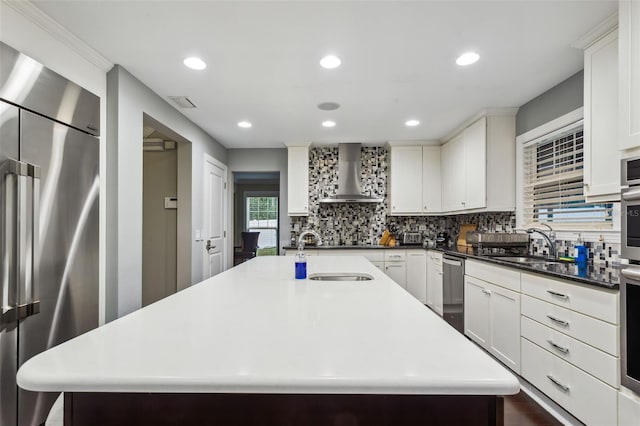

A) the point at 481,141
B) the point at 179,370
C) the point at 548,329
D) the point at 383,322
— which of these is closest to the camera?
the point at 179,370

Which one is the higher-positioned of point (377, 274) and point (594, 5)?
point (594, 5)

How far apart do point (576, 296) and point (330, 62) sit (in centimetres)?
215

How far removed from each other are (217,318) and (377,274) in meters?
1.22

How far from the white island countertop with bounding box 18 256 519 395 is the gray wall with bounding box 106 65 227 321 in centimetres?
152

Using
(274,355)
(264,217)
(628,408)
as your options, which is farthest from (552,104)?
(264,217)

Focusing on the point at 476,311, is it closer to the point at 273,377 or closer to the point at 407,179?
the point at 407,179

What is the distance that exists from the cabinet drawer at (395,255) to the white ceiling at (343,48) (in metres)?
1.91

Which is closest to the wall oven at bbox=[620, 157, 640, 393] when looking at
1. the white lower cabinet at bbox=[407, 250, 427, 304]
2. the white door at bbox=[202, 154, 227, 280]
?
the white lower cabinet at bbox=[407, 250, 427, 304]

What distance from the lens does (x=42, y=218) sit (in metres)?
1.82

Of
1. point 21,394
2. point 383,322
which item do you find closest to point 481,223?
point 383,322

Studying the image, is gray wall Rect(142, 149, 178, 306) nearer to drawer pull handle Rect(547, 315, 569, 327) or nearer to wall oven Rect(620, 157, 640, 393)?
drawer pull handle Rect(547, 315, 569, 327)

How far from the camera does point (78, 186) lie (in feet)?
6.95

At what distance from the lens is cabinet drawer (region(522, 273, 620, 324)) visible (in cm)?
163

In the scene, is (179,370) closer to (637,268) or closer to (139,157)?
(637,268)
